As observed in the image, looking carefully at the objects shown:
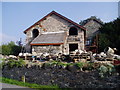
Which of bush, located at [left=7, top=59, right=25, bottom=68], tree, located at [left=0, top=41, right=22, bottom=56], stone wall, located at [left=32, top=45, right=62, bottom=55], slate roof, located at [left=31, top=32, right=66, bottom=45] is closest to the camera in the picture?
bush, located at [left=7, top=59, right=25, bottom=68]

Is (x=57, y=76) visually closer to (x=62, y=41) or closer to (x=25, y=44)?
(x=62, y=41)

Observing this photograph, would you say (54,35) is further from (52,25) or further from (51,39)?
(52,25)

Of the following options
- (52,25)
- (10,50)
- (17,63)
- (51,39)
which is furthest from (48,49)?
(10,50)

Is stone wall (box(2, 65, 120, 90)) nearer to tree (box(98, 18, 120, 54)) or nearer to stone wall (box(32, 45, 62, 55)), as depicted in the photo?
stone wall (box(32, 45, 62, 55))

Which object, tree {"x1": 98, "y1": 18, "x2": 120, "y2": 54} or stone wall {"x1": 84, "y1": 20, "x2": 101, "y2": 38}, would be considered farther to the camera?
stone wall {"x1": 84, "y1": 20, "x2": 101, "y2": 38}

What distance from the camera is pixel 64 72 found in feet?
25.8

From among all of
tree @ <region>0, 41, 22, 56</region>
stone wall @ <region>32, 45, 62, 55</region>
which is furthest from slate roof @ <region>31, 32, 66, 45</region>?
tree @ <region>0, 41, 22, 56</region>

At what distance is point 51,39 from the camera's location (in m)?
15.1

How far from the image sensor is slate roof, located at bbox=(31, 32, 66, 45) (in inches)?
563

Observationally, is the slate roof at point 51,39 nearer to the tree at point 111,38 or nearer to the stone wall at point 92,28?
the tree at point 111,38

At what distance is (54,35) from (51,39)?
122 cm

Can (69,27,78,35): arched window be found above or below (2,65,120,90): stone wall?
above

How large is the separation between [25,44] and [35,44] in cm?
343

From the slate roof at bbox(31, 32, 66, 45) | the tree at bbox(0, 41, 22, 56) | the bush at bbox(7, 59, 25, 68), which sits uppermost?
the slate roof at bbox(31, 32, 66, 45)
